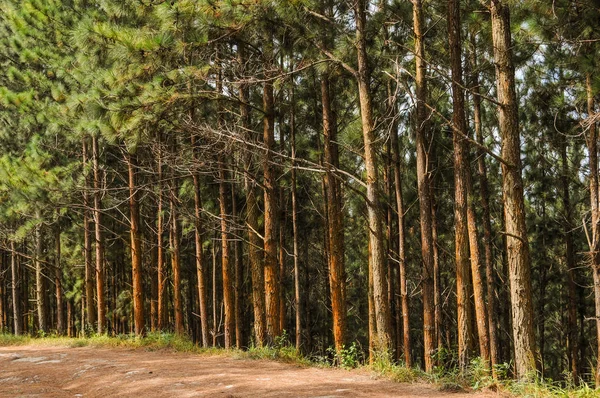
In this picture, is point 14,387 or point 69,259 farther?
point 69,259

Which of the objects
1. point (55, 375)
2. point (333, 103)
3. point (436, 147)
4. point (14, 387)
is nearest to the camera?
point (14, 387)

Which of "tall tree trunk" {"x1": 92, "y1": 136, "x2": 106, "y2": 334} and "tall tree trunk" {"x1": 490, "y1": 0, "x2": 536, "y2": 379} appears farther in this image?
"tall tree trunk" {"x1": 92, "y1": 136, "x2": 106, "y2": 334}

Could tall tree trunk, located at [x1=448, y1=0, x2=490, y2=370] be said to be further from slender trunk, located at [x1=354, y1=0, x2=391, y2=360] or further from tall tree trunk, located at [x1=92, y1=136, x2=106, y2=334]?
tall tree trunk, located at [x1=92, y1=136, x2=106, y2=334]

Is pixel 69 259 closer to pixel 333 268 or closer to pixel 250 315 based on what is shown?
pixel 250 315

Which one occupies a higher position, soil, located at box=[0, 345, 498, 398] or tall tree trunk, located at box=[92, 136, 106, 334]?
tall tree trunk, located at box=[92, 136, 106, 334]

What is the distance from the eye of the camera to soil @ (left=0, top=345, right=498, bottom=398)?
6707 mm

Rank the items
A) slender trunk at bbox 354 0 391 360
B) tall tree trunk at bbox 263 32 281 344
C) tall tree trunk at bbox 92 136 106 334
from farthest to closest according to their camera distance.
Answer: tall tree trunk at bbox 92 136 106 334
tall tree trunk at bbox 263 32 281 344
slender trunk at bbox 354 0 391 360

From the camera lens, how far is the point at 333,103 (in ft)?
49.1

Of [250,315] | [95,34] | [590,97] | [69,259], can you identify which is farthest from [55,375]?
[250,315]

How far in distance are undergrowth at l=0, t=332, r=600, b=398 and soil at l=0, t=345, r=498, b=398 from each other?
0.74 feet

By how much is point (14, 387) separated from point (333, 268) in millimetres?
6109

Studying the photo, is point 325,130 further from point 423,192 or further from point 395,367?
point 395,367

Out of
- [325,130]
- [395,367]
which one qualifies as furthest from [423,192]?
[325,130]

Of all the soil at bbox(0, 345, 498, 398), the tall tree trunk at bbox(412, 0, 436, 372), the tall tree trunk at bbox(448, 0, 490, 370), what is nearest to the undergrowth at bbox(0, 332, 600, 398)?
the soil at bbox(0, 345, 498, 398)
